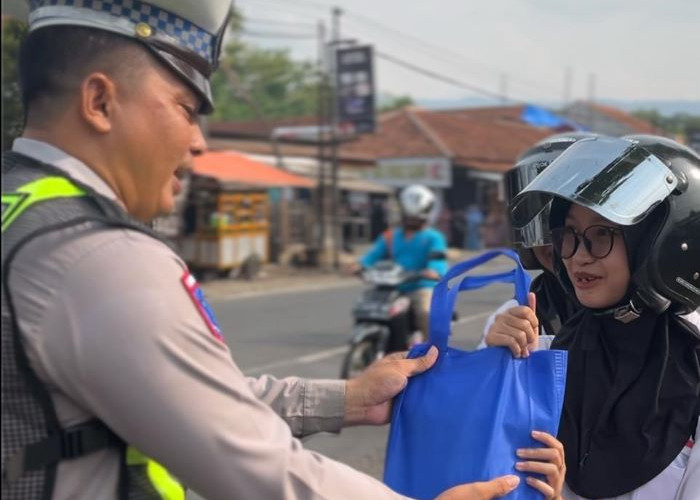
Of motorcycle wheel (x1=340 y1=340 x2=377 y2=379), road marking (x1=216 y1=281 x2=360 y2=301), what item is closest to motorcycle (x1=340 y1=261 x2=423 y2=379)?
motorcycle wheel (x1=340 y1=340 x2=377 y2=379)

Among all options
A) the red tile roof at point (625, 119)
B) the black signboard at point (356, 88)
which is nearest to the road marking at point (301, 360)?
the black signboard at point (356, 88)

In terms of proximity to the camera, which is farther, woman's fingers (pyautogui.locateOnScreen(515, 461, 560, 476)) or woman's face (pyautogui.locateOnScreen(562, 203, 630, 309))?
woman's face (pyautogui.locateOnScreen(562, 203, 630, 309))

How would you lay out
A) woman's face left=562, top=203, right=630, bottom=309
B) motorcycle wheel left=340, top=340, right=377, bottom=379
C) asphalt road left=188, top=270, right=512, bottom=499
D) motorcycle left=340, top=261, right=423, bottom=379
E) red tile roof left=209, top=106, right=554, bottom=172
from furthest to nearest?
red tile roof left=209, top=106, right=554, bottom=172
motorcycle left=340, top=261, right=423, bottom=379
motorcycle wheel left=340, top=340, right=377, bottom=379
asphalt road left=188, top=270, right=512, bottom=499
woman's face left=562, top=203, right=630, bottom=309

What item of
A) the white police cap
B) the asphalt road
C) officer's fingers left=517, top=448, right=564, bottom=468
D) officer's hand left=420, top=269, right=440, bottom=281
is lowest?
the asphalt road

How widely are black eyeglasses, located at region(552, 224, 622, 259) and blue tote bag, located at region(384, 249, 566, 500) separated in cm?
33

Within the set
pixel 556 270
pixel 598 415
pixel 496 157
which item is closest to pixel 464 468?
pixel 598 415

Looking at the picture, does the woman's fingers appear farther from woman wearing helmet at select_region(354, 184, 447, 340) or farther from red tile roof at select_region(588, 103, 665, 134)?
red tile roof at select_region(588, 103, 665, 134)

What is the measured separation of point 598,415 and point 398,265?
502cm

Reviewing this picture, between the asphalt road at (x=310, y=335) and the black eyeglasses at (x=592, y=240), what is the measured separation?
0.96 meters

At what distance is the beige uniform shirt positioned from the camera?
108cm

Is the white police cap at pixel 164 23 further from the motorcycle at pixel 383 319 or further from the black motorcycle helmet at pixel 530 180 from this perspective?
the motorcycle at pixel 383 319

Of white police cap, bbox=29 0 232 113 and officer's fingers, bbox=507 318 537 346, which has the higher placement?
white police cap, bbox=29 0 232 113

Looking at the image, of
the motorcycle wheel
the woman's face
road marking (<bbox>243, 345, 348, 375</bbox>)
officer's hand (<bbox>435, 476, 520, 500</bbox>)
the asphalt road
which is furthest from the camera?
road marking (<bbox>243, 345, 348, 375</bbox>)

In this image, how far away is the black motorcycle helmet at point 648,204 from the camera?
71.7 inches
